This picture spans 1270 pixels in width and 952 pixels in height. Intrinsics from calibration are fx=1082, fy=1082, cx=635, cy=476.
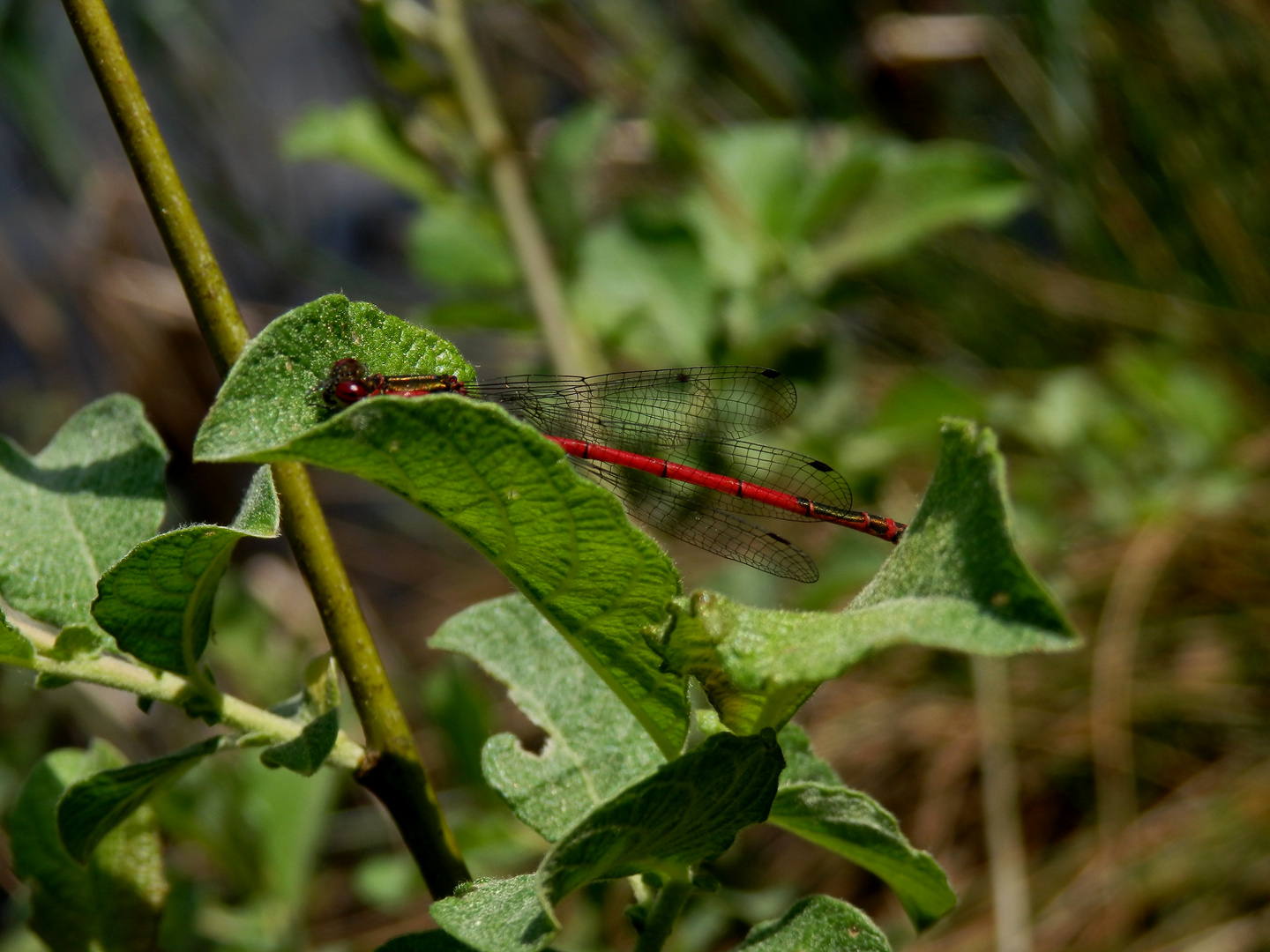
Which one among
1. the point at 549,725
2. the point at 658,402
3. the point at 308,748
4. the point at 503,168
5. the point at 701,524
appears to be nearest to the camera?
the point at 308,748

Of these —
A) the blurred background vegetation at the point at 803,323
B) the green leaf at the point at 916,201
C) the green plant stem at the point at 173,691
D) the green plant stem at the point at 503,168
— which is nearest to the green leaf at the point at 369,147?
the blurred background vegetation at the point at 803,323

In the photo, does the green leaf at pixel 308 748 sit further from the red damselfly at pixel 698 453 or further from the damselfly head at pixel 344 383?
the red damselfly at pixel 698 453

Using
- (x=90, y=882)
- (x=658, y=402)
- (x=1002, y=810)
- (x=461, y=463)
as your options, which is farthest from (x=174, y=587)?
(x=1002, y=810)

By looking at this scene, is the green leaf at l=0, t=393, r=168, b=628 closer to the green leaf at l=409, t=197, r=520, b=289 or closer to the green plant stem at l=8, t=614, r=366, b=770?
the green plant stem at l=8, t=614, r=366, b=770

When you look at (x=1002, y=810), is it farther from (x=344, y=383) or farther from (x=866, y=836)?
(x=344, y=383)

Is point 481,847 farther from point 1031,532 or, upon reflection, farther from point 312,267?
point 312,267

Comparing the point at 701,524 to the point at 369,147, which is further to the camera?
the point at 369,147

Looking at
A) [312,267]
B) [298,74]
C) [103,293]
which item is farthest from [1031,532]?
[298,74]
